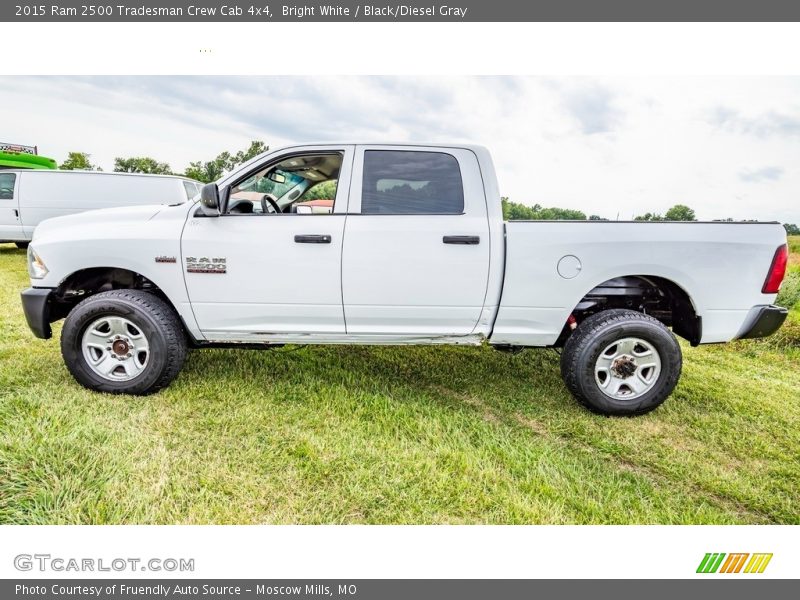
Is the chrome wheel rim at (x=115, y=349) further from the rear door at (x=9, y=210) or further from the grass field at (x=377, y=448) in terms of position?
the rear door at (x=9, y=210)

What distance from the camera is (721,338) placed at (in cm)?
294

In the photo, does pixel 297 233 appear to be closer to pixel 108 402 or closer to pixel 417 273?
pixel 417 273

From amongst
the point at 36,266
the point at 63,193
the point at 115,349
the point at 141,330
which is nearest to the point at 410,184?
the point at 141,330

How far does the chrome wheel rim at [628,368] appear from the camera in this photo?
9.65ft

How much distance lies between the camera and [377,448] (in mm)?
2482

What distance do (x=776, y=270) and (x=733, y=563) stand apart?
1.97 m

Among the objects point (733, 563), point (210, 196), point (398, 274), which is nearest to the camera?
point (733, 563)

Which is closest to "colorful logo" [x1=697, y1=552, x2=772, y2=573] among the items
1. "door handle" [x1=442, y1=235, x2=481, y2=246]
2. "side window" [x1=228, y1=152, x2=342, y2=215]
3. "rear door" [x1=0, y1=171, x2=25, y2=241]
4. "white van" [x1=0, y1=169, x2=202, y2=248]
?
"door handle" [x1=442, y1=235, x2=481, y2=246]

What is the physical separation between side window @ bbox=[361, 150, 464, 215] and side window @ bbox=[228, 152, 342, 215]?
0.27 meters

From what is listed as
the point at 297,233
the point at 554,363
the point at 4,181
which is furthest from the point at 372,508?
the point at 4,181

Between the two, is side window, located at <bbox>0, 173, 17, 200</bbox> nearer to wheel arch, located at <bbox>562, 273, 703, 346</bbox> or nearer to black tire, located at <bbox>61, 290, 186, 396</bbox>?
black tire, located at <bbox>61, 290, 186, 396</bbox>

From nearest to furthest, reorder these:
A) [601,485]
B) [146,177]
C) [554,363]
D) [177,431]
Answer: [601,485] → [177,431] → [554,363] → [146,177]

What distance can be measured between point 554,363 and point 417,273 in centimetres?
196

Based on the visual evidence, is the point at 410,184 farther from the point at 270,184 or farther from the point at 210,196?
the point at 210,196
